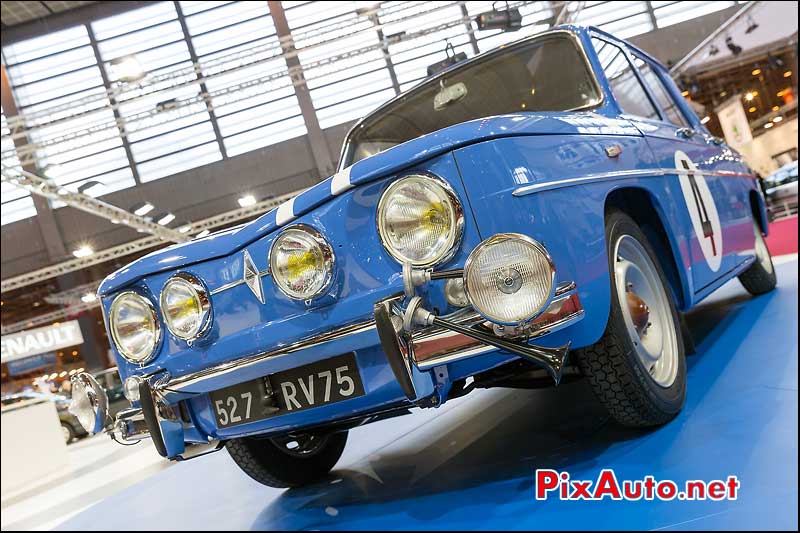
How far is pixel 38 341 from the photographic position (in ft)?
49.2

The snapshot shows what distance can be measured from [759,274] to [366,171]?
370cm

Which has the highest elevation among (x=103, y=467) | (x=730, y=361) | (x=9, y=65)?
(x=9, y=65)

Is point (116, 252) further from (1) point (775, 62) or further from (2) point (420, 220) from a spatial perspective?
(2) point (420, 220)

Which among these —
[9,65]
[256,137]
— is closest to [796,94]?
[256,137]

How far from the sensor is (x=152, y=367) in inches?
90.1

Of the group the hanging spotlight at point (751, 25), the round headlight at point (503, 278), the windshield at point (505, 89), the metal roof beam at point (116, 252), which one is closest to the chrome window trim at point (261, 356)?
the round headlight at point (503, 278)

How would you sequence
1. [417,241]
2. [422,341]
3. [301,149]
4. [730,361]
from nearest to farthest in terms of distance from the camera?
[422,341] → [417,241] → [730,361] → [301,149]

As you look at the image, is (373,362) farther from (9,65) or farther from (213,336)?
(9,65)

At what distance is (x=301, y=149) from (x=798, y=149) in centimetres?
993

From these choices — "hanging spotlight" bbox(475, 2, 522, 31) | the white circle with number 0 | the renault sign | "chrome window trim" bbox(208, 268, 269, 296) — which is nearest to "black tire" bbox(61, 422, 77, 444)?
the renault sign

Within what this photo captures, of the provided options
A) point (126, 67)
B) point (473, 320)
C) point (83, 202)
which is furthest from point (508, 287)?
point (83, 202)

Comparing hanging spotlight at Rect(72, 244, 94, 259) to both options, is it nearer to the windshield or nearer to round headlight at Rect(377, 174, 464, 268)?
the windshield

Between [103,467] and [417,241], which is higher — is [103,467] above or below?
below

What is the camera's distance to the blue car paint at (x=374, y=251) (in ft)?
5.87
